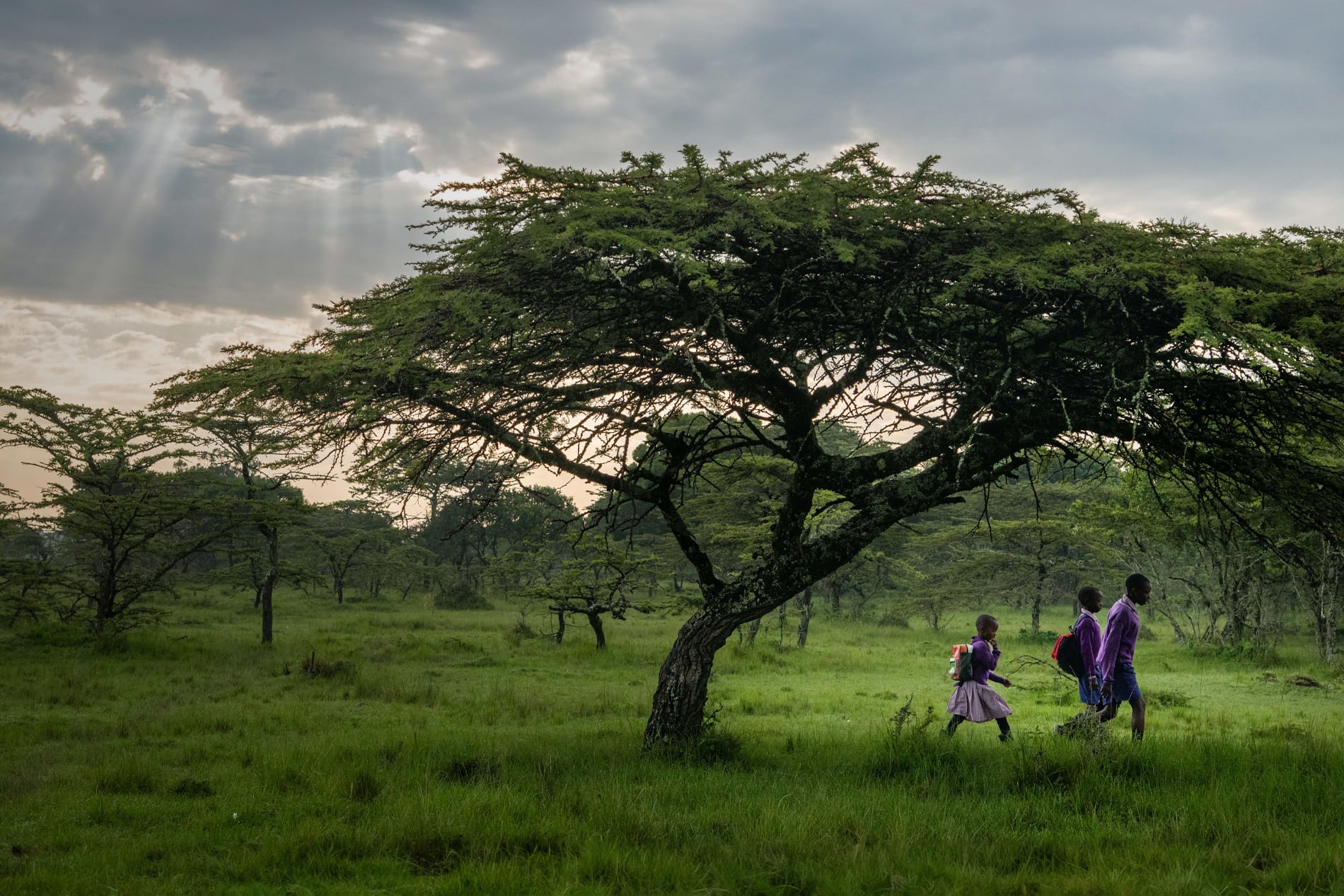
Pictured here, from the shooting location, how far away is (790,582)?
911cm

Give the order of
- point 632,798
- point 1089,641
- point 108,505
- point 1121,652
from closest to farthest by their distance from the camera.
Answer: point 632,798 < point 1121,652 < point 1089,641 < point 108,505

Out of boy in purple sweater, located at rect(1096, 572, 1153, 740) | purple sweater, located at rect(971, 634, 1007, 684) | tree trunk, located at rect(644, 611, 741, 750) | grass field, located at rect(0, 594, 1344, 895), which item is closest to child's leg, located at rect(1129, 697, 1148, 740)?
boy in purple sweater, located at rect(1096, 572, 1153, 740)

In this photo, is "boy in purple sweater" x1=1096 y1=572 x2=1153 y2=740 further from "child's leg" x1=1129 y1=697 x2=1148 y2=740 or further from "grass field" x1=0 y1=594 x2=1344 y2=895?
"grass field" x1=0 y1=594 x2=1344 y2=895

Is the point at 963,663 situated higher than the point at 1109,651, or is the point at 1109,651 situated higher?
the point at 1109,651

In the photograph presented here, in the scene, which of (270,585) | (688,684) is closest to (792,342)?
(688,684)

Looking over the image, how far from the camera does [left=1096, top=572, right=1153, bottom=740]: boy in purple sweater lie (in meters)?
8.13

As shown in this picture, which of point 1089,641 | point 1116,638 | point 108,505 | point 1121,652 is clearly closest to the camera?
point 1116,638

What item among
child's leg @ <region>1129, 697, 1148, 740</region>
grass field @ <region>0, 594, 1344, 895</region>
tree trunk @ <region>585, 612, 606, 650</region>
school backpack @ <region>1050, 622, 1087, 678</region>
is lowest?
tree trunk @ <region>585, 612, 606, 650</region>

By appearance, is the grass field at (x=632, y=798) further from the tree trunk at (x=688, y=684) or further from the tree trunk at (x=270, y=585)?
the tree trunk at (x=270, y=585)

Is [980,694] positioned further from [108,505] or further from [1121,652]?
[108,505]

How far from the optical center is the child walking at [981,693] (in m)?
8.98

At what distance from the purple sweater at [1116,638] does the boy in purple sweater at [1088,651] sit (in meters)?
0.14

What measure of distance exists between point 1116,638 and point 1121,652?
22cm

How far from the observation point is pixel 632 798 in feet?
21.8
